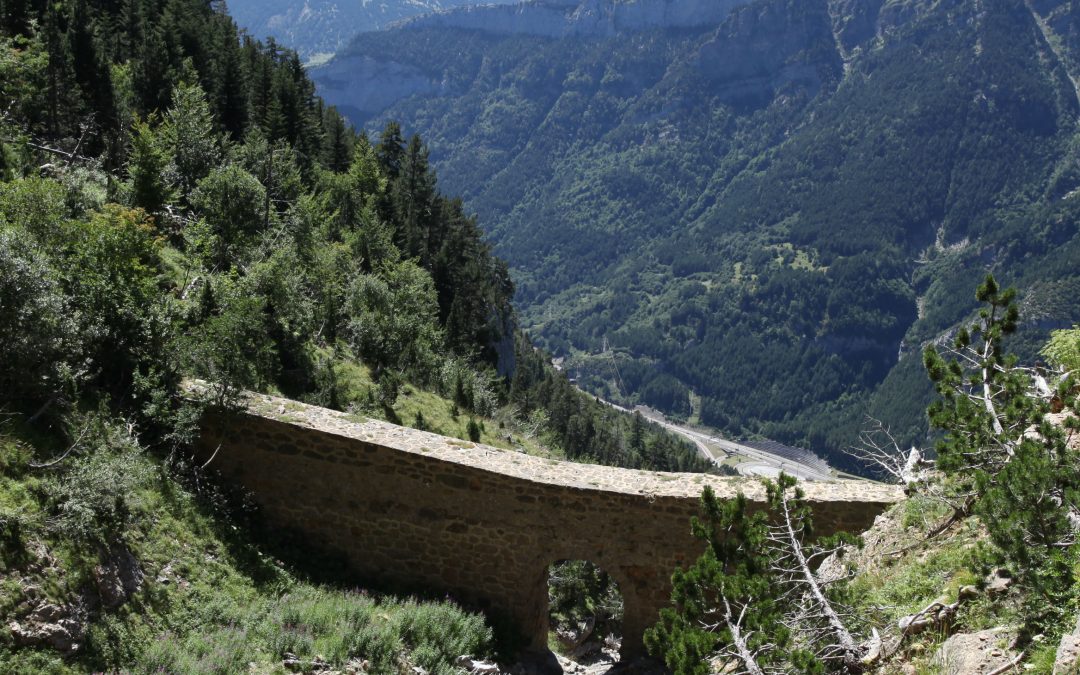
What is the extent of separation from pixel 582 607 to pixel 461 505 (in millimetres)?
11532

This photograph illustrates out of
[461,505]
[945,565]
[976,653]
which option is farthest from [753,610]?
[461,505]

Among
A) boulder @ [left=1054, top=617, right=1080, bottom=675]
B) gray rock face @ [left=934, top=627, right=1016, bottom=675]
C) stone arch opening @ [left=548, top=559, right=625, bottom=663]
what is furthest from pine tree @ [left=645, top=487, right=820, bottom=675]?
stone arch opening @ [left=548, top=559, right=625, bottom=663]

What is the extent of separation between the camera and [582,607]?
2414cm

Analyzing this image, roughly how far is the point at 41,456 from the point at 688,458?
344 feet

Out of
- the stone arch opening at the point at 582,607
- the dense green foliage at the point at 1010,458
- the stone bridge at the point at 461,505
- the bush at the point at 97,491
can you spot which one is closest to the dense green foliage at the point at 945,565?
the dense green foliage at the point at 1010,458

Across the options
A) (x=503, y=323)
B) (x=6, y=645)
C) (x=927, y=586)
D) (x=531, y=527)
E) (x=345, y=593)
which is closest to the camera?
(x=6, y=645)

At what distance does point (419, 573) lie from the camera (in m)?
14.5

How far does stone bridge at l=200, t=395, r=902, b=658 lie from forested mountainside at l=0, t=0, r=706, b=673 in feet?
2.06

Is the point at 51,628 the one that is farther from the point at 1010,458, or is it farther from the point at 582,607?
the point at 582,607

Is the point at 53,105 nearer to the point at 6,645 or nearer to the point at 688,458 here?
the point at 6,645

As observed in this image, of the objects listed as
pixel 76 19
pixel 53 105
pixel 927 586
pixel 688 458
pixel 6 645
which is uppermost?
pixel 76 19

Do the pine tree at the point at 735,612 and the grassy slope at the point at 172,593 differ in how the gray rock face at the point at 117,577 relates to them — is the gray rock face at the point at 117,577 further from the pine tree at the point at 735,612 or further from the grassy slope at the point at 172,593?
the pine tree at the point at 735,612

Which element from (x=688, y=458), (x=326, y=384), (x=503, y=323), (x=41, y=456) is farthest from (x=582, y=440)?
(x=41, y=456)

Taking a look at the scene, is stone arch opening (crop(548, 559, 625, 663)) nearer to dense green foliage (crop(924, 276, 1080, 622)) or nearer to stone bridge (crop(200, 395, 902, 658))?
stone bridge (crop(200, 395, 902, 658))
